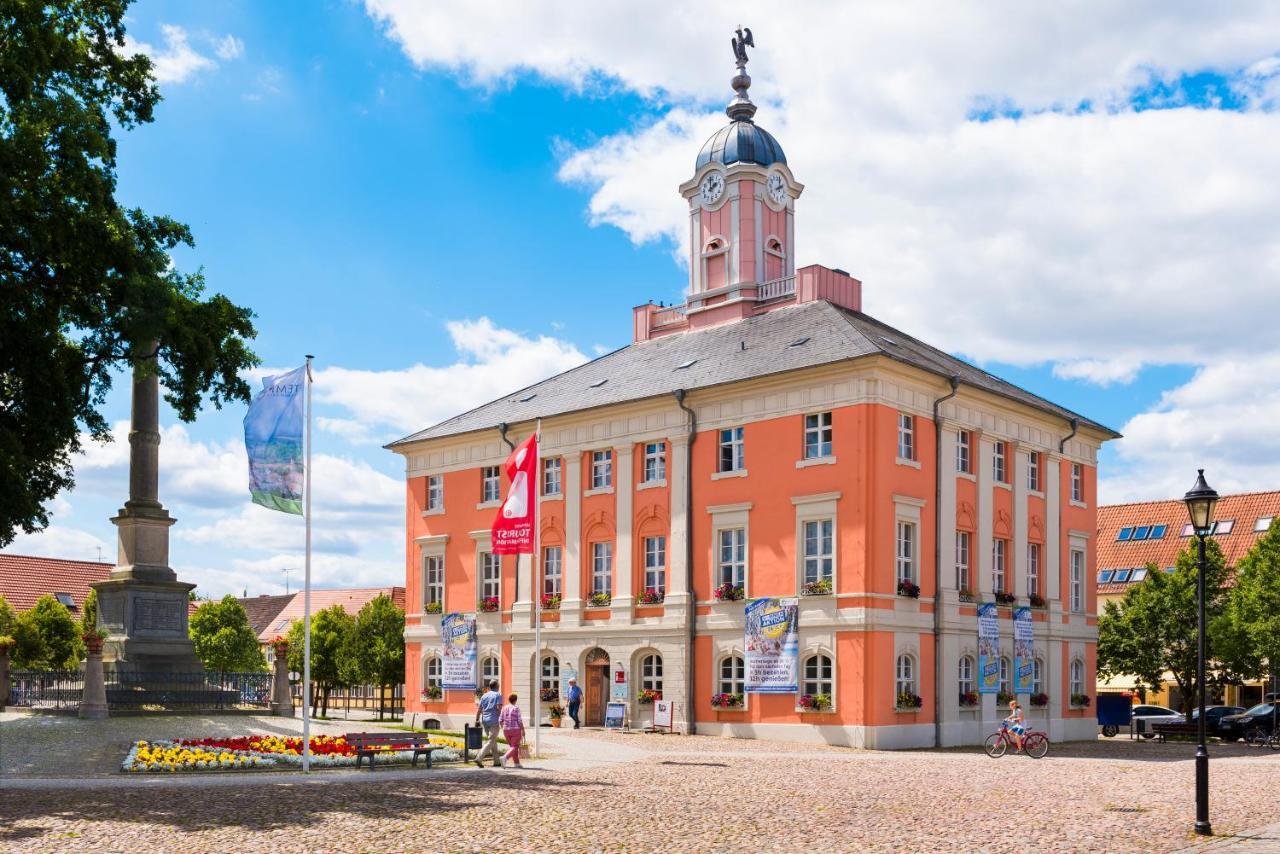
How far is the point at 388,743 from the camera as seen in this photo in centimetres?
2473

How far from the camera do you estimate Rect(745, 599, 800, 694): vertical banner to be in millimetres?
36906

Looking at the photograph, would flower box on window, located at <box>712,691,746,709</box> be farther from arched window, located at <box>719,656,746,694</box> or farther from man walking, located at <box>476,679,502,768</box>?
man walking, located at <box>476,679,502,768</box>

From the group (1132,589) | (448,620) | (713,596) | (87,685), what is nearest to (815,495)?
(713,596)

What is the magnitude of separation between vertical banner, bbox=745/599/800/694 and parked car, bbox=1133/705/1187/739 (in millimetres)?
18058

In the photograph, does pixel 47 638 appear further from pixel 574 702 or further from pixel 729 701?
pixel 729 701

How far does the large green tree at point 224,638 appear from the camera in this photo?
68.8m

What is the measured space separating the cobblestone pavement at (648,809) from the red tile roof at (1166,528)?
136ft

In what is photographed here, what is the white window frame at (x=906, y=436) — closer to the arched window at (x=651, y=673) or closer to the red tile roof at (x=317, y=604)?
the arched window at (x=651, y=673)

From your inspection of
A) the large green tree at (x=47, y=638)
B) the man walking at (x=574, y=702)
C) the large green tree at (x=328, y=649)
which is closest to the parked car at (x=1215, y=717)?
the man walking at (x=574, y=702)

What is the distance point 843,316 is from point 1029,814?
78.7 ft

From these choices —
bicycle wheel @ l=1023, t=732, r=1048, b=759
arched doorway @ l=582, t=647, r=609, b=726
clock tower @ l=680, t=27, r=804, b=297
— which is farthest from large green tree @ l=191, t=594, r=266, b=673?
bicycle wheel @ l=1023, t=732, r=1048, b=759

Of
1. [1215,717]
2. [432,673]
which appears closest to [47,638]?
[432,673]

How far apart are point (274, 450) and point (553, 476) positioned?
2116 centimetres

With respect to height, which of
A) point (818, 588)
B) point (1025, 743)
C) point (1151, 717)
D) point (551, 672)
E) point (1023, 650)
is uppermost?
point (818, 588)
